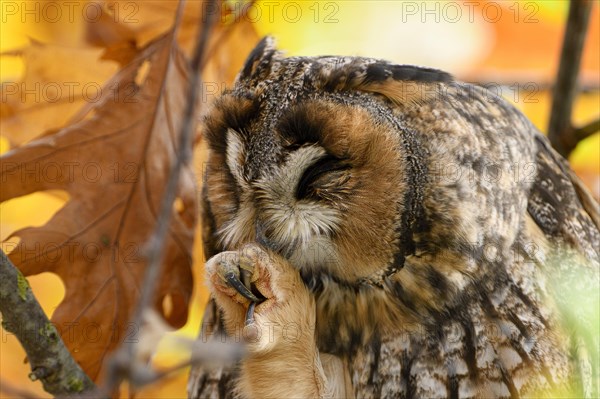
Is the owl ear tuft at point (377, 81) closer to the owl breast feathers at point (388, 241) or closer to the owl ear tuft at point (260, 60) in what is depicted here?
the owl breast feathers at point (388, 241)

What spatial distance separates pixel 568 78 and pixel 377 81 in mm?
769

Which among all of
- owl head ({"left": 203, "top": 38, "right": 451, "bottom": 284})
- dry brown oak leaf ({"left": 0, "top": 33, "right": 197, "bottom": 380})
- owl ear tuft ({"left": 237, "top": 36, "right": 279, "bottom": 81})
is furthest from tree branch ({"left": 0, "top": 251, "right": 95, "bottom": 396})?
owl ear tuft ({"left": 237, "top": 36, "right": 279, "bottom": 81})

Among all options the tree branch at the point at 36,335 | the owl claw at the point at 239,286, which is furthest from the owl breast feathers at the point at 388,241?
the tree branch at the point at 36,335

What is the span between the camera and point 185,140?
0.99 m

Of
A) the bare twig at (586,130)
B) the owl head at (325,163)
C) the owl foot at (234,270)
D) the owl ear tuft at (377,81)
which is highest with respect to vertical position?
the owl ear tuft at (377,81)

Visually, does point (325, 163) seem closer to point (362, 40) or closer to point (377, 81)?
point (377, 81)

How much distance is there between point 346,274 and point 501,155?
0.51m

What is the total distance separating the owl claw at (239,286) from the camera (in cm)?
199

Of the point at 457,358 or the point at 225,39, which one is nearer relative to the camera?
the point at 457,358

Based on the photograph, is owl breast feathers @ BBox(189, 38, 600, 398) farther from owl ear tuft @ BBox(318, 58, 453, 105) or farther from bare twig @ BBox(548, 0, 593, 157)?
bare twig @ BBox(548, 0, 593, 157)

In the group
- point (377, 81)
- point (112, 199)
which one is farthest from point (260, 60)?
point (112, 199)

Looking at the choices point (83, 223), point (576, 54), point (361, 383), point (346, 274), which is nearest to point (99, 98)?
point (83, 223)

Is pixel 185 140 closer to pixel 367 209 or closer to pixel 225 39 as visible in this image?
pixel 367 209

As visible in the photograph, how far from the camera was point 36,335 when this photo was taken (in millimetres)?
1808
